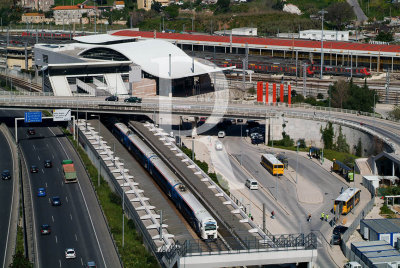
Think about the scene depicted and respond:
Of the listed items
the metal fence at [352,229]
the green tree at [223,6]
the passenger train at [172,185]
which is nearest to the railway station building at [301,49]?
the green tree at [223,6]

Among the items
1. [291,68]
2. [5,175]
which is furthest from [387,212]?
[291,68]

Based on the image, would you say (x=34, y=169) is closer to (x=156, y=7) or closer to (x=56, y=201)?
(x=56, y=201)

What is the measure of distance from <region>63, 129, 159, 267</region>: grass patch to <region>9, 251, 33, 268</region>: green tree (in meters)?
5.44

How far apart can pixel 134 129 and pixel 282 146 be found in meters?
14.7

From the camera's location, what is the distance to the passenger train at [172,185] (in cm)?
4438

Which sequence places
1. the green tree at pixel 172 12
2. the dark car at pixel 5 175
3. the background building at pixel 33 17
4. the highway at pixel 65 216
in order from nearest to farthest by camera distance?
the highway at pixel 65 216, the dark car at pixel 5 175, the green tree at pixel 172 12, the background building at pixel 33 17

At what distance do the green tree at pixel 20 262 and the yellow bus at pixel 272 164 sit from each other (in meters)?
25.6

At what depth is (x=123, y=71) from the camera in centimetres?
9175

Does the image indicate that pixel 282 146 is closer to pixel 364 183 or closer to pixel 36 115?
pixel 364 183

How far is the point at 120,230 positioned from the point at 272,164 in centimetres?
1792

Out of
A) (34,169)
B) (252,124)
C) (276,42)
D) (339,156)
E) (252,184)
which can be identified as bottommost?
(252,184)

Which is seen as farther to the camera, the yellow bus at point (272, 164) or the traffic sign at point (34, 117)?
the traffic sign at point (34, 117)

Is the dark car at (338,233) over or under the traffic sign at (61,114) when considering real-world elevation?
under

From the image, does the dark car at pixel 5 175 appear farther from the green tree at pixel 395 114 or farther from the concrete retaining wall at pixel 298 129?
the green tree at pixel 395 114
